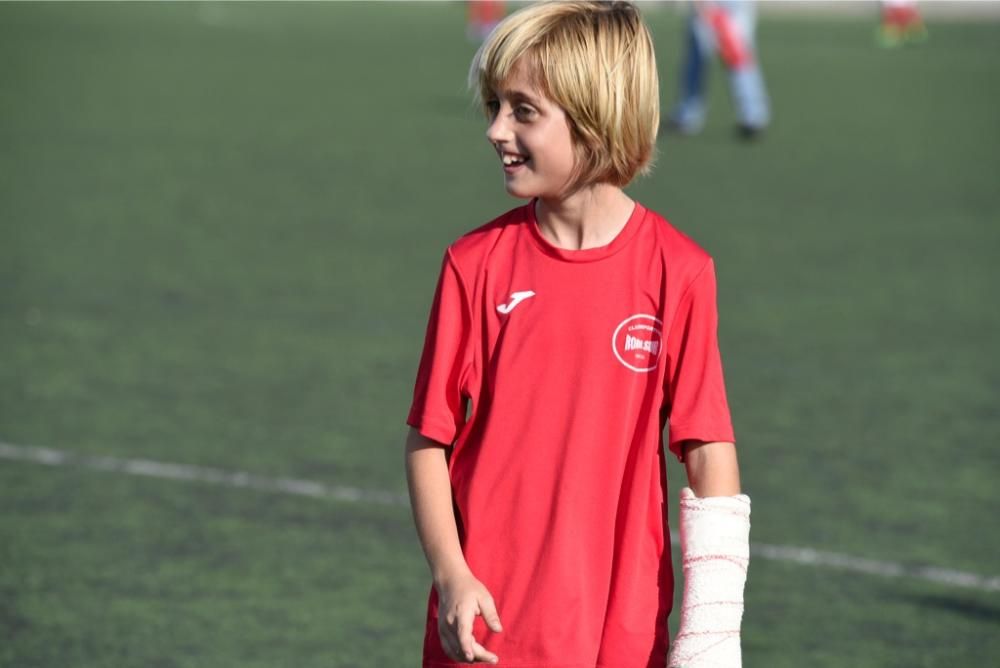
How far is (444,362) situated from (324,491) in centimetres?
359

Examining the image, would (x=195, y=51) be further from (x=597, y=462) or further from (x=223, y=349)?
(x=597, y=462)

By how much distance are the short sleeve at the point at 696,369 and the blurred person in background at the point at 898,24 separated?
84.1ft

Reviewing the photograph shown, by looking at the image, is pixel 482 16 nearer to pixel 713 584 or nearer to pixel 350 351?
pixel 350 351

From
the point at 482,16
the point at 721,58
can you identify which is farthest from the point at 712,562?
the point at 482,16

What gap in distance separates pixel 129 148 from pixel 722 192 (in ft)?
16.5

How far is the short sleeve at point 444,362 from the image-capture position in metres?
2.75

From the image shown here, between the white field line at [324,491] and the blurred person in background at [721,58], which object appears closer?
the white field line at [324,491]

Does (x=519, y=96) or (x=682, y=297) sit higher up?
(x=519, y=96)

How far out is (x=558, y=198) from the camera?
2.78 metres

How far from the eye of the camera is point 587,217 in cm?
277

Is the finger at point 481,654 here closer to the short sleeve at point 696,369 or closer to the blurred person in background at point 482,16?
the short sleeve at point 696,369

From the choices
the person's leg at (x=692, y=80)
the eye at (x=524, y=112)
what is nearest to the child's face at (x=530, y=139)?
the eye at (x=524, y=112)

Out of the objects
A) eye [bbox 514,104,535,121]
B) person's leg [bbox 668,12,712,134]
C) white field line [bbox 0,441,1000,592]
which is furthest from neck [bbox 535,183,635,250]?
person's leg [bbox 668,12,712,134]

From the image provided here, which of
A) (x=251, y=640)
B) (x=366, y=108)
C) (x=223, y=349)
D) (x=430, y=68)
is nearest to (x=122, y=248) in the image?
(x=223, y=349)
